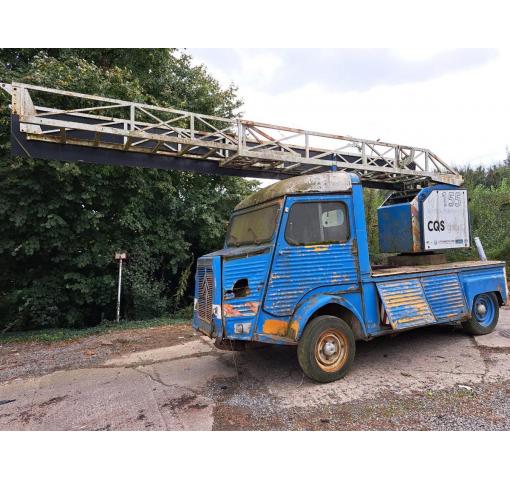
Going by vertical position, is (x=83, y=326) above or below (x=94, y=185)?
below

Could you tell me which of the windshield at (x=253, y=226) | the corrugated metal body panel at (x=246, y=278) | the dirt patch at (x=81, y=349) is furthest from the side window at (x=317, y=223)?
the dirt patch at (x=81, y=349)

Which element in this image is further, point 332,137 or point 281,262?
point 332,137

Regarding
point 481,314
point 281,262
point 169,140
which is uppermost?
point 169,140

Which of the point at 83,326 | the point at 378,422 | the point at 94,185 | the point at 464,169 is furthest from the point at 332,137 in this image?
the point at 464,169

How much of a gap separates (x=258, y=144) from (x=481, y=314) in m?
5.32

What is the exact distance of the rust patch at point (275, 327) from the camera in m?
4.59

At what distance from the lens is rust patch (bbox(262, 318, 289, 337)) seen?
4.59 meters

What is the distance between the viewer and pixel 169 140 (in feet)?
17.0

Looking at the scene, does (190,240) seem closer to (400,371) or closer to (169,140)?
(169,140)

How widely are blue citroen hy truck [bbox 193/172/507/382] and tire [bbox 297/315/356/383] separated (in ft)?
0.04

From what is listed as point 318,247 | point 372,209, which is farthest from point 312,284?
point 372,209

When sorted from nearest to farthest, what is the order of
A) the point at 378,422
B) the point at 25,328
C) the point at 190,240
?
the point at 378,422, the point at 25,328, the point at 190,240

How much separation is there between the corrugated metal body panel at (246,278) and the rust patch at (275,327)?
0.22 meters

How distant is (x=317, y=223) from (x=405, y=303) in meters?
1.85
